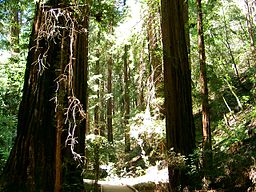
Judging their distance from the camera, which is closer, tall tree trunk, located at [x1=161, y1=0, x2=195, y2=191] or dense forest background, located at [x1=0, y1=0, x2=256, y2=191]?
dense forest background, located at [x1=0, y1=0, x2=256, y2=191]

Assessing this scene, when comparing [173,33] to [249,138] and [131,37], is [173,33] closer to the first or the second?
[249,138]

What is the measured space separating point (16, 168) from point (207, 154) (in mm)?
4215

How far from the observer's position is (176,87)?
8930 millimetres

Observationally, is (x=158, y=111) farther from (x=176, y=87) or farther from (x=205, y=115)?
(x=205, y=115)

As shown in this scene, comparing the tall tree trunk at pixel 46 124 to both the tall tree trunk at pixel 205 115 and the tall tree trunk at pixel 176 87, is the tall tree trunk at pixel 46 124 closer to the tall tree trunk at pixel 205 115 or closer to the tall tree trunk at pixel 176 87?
the tall tree trunk at pixel 176 87

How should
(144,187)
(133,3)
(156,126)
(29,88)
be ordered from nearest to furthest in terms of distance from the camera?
(29,88) → (144,187) → (156,126) → (133,3)

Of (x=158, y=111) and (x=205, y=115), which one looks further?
(x=158, y=111)

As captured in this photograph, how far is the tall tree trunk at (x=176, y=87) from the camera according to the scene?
8.58 metres

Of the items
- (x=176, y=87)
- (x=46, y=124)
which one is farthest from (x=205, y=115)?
(x=46, y=124)

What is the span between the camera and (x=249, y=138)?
8.57 metres

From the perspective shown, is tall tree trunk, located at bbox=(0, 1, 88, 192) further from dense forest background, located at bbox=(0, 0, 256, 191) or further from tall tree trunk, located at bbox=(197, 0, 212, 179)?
tall tree trunk, located at bbox=(197, 0, 212, 179)

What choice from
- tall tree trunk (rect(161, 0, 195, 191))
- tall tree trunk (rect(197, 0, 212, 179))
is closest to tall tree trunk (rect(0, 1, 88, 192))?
tall tree trunk (rect(161, 0, 195, 191))

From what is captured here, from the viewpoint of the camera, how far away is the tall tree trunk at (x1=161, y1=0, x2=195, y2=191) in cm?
858

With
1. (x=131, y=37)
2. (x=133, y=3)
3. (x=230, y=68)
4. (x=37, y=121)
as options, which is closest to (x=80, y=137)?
(x=37, y=121)
